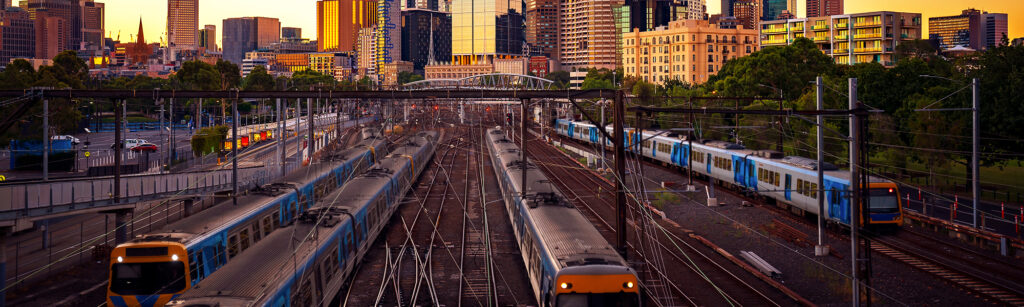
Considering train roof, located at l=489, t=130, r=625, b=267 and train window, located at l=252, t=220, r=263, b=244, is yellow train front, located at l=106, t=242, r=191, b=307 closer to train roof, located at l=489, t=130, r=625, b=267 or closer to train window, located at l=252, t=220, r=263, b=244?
train window, located at l=252, t=220, r=263, b=244

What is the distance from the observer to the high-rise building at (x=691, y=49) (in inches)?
5846

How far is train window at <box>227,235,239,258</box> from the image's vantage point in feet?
67.6

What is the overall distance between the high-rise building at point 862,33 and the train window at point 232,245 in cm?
10094

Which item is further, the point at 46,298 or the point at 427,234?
the point at 427,234

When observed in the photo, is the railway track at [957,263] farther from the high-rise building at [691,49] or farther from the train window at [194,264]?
the high-rise building at [691,49]

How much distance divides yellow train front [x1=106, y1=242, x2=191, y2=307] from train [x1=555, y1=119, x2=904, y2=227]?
11585mm

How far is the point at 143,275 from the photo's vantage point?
664 inches

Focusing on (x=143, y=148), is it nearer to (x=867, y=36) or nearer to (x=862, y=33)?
(x=862, y=33)

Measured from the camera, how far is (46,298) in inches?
858

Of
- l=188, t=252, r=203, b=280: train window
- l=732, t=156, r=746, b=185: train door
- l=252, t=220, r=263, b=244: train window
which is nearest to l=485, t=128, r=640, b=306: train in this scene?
l=188, t=252, r=203, b=280: train window

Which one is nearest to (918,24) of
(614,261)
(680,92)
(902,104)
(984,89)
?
(680,92)

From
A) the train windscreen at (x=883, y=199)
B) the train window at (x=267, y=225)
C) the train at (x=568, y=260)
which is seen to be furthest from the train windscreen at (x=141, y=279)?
the train windscreen at (x=883, y=199)

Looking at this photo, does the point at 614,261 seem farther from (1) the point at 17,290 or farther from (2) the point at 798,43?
(2) the point at 798,43

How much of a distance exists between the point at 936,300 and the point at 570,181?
29.7 m
